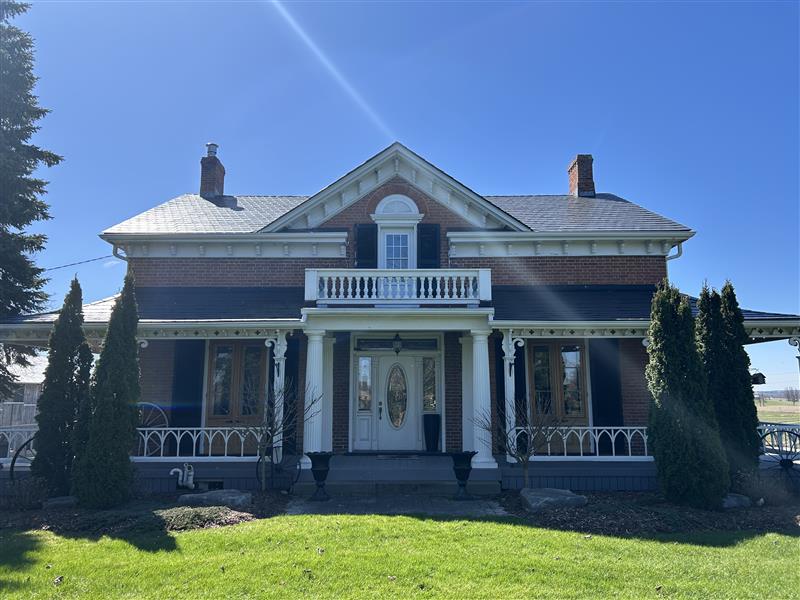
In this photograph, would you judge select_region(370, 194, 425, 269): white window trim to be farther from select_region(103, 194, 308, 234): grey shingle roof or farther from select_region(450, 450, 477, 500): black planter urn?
select_region(450, 450, 477, 500): black planter urn

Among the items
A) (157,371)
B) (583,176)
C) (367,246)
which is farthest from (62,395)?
(583,176)

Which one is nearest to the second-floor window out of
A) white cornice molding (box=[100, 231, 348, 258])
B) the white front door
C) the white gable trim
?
white cornice molding (box=[100, 231, 348, 258])

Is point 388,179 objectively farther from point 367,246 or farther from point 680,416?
point 680,416

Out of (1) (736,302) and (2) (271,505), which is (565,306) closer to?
(1) (736,302)

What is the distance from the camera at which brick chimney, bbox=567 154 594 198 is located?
1783 cm

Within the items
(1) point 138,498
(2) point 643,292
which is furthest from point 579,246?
(1) point 138,498

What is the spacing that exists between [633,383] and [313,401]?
784 cm

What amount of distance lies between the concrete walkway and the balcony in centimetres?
404

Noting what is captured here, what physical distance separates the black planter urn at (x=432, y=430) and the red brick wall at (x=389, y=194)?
4.95 m

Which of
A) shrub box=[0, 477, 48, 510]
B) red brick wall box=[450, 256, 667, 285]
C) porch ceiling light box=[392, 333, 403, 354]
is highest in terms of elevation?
red brick wall box=[450, 256, 667, 285]

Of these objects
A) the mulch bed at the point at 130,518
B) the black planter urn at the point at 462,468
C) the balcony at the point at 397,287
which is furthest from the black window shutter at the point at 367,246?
the mulch bed at the point at 130,518

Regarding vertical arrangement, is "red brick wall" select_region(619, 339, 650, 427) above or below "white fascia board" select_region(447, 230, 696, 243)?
below

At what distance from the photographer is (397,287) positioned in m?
12.0

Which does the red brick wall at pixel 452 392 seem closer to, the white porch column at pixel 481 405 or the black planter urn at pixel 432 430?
the black planter urn at pixel 432 430
